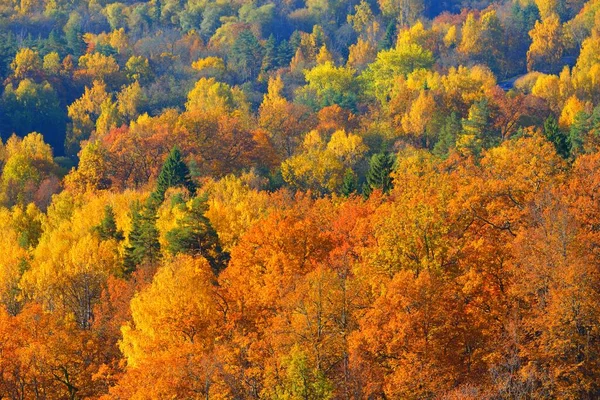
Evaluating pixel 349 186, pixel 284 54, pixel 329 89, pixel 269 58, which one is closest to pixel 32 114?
pixel 329 89

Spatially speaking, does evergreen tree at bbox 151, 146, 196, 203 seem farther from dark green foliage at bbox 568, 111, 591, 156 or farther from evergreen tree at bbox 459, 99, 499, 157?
dark green foliage at bbox 568, 111, 591, 156

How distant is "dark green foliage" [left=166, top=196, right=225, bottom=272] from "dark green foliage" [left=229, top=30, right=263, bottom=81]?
108650 mm

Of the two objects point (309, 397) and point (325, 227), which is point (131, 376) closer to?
point (309, 397)

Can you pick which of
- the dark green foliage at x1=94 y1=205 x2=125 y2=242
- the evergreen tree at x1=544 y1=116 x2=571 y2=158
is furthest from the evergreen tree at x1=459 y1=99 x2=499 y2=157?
the dark green foliage at x1=94 y1=205 x2=125 y2=242

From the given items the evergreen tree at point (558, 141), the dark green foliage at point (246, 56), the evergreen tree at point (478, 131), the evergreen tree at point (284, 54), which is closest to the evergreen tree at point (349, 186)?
the evergreen tree at point (478, 131)

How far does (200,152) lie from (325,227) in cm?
3769

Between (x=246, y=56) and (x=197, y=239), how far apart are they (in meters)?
113

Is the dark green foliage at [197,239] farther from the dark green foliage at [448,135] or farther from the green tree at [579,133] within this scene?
the dark green foliage at [448,135]

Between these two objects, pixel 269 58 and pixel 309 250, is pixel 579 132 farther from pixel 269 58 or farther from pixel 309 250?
pixel 269 58

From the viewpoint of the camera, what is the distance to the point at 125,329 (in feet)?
171

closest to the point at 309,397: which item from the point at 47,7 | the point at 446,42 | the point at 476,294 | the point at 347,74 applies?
the point at 476,294

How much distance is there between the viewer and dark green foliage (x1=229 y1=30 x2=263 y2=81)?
171250 mm

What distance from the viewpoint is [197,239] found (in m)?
62.0

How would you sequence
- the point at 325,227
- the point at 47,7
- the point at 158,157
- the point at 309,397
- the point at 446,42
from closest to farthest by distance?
the point at 309,397 < the point at 325,227 < the point at 158,157 < the point at 446,42 < the point at 47,7
